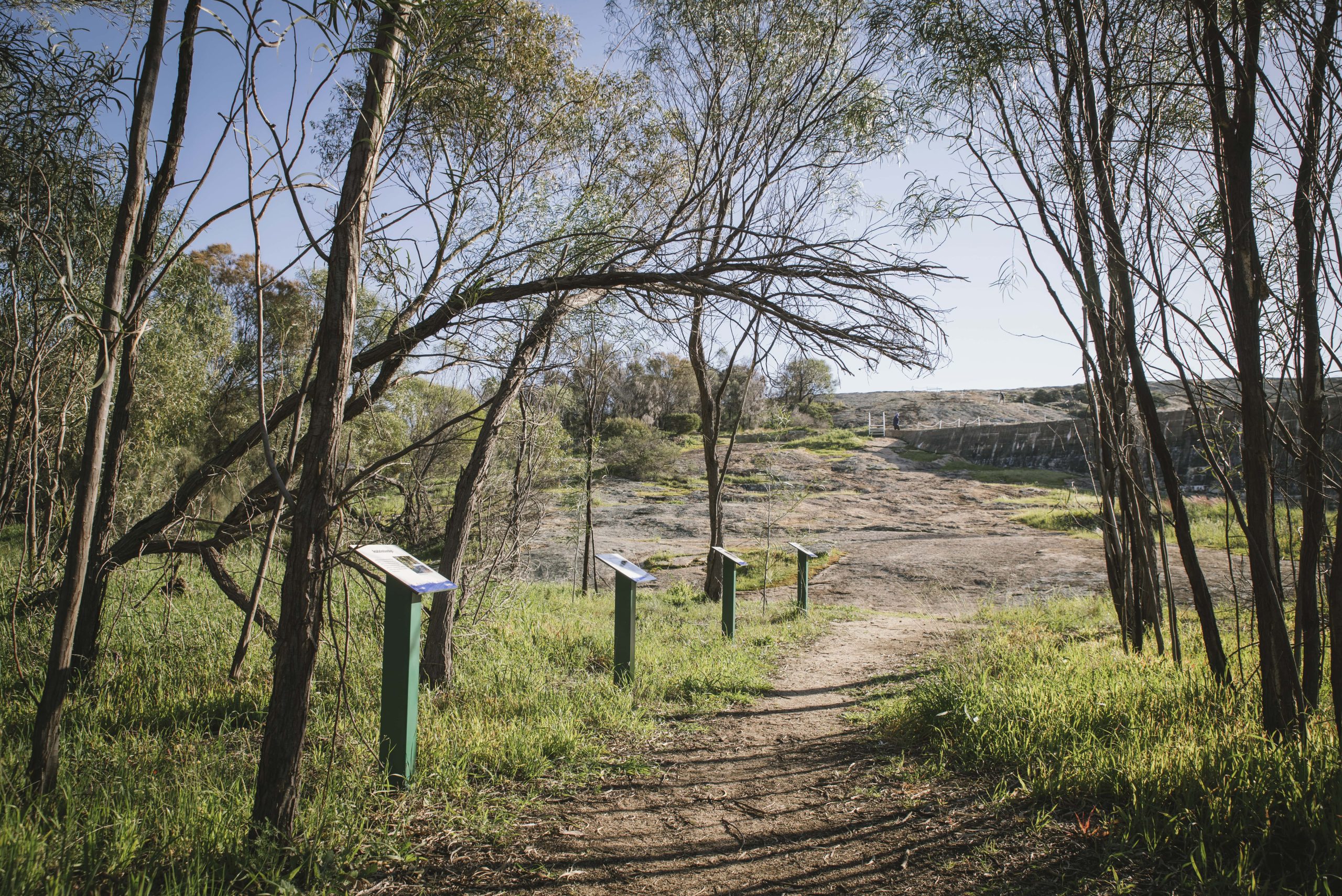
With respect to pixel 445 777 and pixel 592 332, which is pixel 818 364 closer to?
pixel 592 332

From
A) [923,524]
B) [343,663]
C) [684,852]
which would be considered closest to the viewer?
[343,663]

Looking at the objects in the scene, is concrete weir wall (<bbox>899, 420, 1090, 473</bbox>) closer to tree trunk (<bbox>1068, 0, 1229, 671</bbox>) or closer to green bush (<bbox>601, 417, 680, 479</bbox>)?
green bush (<bbox>601, 417, 680, 479</bbox>)

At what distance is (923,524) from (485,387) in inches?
632

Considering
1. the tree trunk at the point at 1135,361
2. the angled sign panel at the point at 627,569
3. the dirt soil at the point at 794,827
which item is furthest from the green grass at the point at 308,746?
the tree trunk at the point at 1135,361

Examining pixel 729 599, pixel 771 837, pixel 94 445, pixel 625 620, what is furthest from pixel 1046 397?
pixel 94 445

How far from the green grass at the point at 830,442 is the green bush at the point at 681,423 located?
6.17 meters

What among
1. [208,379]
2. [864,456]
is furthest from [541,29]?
[864,456]

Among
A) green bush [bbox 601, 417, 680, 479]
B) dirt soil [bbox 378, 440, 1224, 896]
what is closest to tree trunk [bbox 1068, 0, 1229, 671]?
dirt soil [bbox 378, 440, 1224, 896]

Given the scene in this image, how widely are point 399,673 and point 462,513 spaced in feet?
5.86

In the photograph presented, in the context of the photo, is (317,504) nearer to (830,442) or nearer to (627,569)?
(627,569)

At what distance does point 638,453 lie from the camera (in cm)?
2452

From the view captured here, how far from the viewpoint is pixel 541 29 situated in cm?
670

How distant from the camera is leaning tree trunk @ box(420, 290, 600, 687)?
4.54m

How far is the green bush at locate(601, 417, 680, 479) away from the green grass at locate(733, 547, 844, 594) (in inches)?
360
